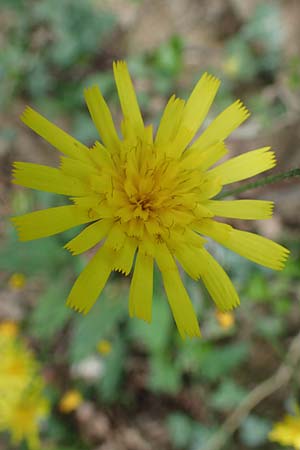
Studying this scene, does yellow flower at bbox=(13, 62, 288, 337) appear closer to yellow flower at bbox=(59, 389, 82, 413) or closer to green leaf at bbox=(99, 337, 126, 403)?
green leaf at bbox=(99, 337, 126, 403)

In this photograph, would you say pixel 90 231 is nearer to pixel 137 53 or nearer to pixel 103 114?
pixel 103 114

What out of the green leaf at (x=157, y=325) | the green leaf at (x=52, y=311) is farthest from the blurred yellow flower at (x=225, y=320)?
the green leaf at (x=52, y=311)

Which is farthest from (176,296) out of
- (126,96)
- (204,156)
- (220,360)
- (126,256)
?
(220,360)

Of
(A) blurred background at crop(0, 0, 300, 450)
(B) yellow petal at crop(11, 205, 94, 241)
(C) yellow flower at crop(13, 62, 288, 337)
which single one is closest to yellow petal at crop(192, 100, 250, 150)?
(C) yellow flower at crop(13, 62, 288, 337)

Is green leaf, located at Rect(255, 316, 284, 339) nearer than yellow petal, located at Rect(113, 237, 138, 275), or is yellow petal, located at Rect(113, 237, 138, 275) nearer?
yellow petal, located at Rect(113, 237, 138, 275)

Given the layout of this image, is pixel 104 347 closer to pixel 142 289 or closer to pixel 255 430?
pixel 255 430

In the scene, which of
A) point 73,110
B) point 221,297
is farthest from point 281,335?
point 73,110

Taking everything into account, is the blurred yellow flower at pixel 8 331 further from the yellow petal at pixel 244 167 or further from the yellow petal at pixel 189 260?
the yellow petal at pixel 244 167
